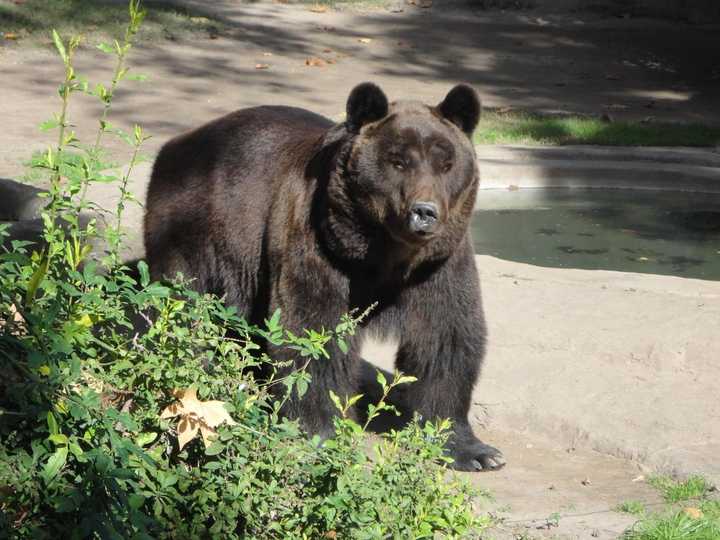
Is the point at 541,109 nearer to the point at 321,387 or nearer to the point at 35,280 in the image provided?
the point at 321,387

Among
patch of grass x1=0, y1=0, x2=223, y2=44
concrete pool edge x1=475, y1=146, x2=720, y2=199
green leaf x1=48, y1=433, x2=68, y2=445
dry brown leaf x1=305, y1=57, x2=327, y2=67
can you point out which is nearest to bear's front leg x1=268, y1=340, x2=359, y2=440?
green leaf x1=48, y1=433, x2=68, y2=445

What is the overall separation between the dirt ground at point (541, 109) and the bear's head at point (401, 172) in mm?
1193

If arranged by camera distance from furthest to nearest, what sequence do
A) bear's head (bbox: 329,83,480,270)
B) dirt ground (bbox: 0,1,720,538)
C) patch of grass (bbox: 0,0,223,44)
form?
1. patch of grass (bbox: 0,0,223,44)
2. dirt ground (bbox: 0,1,720,538)
3. bear's head (bbox: 329,83,480,270)

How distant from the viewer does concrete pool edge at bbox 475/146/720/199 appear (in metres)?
11.3

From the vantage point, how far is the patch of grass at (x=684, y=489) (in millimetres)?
5055

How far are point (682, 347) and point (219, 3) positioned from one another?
16.4 meters

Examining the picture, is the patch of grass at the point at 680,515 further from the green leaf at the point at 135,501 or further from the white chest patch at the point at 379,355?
the green leaf at the point at 135,501

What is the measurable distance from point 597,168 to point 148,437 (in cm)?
888

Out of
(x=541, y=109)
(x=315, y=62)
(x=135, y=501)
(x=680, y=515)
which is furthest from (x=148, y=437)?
(x=315, y=62)

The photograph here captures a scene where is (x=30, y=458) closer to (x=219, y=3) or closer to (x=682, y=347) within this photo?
(x=682, y=347)

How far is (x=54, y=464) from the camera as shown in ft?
9.11

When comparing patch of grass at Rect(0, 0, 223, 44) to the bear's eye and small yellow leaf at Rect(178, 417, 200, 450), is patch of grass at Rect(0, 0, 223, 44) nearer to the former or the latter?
the bear's eye

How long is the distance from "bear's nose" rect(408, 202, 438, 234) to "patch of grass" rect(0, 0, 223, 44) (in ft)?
39.4

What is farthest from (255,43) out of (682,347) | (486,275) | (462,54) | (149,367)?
(149,367)
